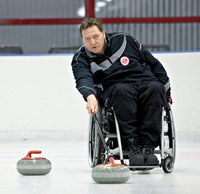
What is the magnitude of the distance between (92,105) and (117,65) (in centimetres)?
31

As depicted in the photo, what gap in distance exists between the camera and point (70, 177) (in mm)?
3277

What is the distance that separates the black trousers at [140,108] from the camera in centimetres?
334

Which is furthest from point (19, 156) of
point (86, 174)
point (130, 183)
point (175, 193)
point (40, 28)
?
point (40, 28)

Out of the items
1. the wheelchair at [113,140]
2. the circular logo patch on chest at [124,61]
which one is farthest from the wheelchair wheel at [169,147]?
the circular logo patch on chest at [124,61]

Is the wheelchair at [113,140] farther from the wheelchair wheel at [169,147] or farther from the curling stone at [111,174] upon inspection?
the curling stone at [111,174]

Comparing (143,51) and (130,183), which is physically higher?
(143,51)

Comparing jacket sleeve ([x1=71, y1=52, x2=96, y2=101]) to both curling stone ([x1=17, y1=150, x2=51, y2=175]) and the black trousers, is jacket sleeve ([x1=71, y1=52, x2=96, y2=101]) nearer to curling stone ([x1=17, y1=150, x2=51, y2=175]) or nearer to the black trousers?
the black trousers

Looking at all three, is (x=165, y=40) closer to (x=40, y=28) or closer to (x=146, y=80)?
(x=40, y=28)

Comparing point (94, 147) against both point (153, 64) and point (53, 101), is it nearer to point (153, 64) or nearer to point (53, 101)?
point (153, 64)

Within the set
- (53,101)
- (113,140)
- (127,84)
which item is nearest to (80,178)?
(113,140)

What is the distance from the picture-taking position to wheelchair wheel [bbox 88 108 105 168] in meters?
3.49

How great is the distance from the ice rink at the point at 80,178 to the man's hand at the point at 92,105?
0.27 m

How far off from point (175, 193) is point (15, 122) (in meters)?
3.17

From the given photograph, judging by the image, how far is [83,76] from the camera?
344 centimetres
